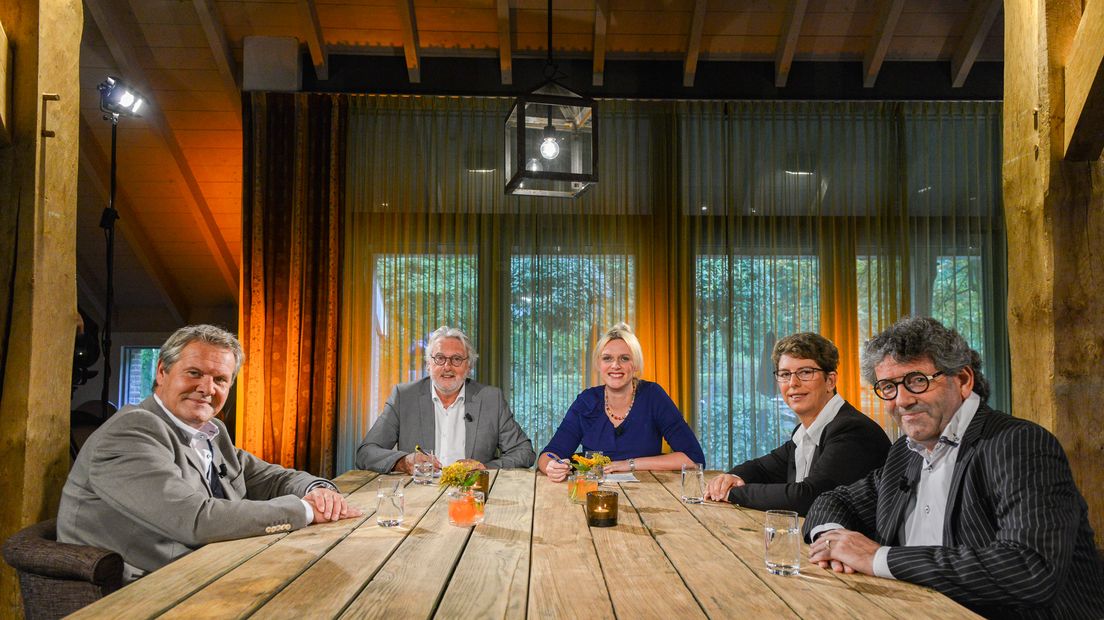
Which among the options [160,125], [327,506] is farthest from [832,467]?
[160,125]

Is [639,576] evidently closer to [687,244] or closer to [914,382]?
[914,382]

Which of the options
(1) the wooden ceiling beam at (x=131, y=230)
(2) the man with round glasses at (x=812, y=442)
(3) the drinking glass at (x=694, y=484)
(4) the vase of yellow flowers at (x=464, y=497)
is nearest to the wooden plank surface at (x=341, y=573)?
(4) the vase of yellow flowers at (x=464, y=497)

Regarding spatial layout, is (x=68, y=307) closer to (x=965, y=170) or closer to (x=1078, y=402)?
(x=1078, y=402)

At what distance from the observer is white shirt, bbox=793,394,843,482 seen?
2.79 meters

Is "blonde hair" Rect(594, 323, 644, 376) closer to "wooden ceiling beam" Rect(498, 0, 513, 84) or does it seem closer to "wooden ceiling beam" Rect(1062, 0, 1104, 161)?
"wooden ceiling beam" Rect(1062, 0, 1104, 161)

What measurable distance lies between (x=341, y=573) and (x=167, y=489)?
57 centimetres

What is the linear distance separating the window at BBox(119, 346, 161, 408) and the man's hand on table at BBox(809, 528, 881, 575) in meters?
7.03

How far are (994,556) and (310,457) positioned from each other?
Answer: 4.41 m

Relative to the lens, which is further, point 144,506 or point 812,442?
point 812,442

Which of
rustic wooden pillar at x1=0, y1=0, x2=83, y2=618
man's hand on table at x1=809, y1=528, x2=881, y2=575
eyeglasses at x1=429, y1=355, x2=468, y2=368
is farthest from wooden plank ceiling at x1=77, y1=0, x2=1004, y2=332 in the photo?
man's hand on table at x1=809, y1=528, x2=881, y2=575

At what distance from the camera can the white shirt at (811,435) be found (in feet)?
9.17

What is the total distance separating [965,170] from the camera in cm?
569

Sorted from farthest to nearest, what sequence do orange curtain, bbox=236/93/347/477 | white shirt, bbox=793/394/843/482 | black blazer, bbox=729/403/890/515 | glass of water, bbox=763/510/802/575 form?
orange curtain, bbox=236/93/347/477
white shirt, bbox=793/394/843/482
black blazer, bbox=729/403/890/515
glass of water, bbox=763/510/802/575

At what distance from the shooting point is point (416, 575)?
1.77m
